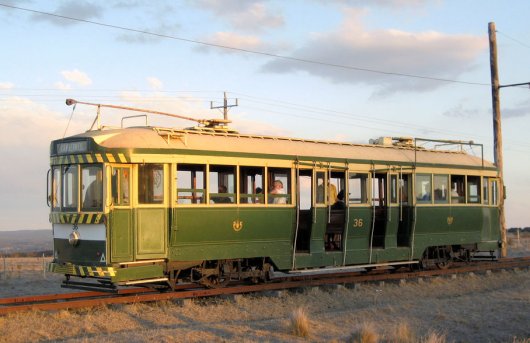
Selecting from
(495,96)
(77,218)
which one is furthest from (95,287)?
(495,96)

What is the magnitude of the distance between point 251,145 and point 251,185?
0.88 metres

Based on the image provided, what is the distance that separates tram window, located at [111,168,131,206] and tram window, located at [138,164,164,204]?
10.2 inches

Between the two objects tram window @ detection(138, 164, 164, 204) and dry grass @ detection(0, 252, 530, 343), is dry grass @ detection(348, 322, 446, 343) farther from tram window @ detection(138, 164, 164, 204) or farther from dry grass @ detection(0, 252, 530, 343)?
tram window @ detection(138, 164, 164, 204)

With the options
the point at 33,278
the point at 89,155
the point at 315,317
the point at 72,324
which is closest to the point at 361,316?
the point at 315,317

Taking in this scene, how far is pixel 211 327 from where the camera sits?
10.9 m

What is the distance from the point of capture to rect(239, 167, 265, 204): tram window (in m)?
15.1

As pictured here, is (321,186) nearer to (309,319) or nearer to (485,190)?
(309,319)

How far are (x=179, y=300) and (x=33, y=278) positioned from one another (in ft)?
23.1

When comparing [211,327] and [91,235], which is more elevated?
[91,235]

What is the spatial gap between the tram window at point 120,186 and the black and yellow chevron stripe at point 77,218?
0.42 m

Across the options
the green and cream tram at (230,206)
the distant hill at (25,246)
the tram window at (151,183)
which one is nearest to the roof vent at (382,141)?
the green and cream tram at (230,206)

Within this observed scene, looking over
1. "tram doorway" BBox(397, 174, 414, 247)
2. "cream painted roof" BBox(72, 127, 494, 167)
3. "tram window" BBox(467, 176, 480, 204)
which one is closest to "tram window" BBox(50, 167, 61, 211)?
"cream painted roof" BBox(72, 127, 494, 167)

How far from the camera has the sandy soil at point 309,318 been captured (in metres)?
10.4

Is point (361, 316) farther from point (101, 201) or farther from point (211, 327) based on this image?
point (101, 201)
